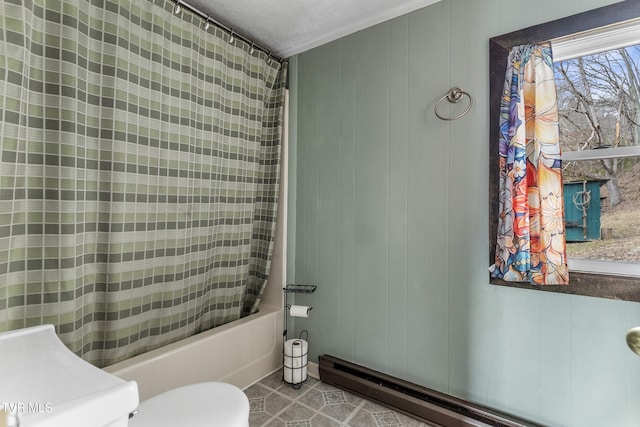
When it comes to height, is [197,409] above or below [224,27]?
below

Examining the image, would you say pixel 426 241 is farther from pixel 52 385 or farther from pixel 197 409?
pixel 52 385

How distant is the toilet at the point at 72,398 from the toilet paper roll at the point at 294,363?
777mm

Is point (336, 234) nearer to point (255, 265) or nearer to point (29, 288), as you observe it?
point (255, 265)

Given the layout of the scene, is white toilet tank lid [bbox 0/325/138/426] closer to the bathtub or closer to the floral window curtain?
the bathtub

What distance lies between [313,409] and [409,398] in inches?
20.0

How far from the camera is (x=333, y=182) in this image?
204 centimetres

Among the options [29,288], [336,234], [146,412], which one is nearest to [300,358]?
[336,234]

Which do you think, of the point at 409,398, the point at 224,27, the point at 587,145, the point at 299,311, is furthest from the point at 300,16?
the point at 409,398

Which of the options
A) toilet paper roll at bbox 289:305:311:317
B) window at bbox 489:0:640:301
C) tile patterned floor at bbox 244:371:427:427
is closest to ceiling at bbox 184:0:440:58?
window at bbox 489:0:640:301

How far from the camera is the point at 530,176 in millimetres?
1389

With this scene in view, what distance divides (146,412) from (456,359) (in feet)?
4.48

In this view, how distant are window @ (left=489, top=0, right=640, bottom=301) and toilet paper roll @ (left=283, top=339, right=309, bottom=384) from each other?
115 centimetres

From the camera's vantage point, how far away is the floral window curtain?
132 cm

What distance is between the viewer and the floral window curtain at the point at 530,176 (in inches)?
51.9
